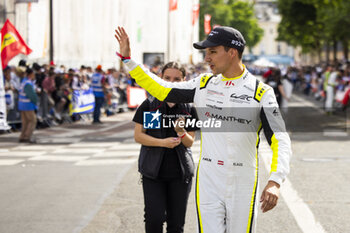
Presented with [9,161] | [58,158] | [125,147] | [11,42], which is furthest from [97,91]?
[9,161]

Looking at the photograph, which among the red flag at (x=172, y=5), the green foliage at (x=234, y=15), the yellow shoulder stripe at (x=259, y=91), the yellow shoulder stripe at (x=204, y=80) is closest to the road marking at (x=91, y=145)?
the yellow shoulder stripe at (x=204, y=80)

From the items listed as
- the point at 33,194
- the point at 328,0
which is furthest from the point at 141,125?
the point at 328,0

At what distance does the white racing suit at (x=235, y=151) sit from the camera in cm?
410

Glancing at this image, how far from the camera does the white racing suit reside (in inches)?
161

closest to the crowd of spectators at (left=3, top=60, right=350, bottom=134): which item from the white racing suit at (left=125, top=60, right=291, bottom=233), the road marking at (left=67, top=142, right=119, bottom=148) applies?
the road marking at (left=67, top=142, right=119, bottom=148)

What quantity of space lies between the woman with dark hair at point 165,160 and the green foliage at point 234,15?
101 meters

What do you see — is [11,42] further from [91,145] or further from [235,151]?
[235,151]

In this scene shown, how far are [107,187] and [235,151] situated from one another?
570 cm

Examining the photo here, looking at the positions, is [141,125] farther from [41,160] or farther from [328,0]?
[328,0]

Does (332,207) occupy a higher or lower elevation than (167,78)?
lower

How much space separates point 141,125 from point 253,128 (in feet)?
4.37

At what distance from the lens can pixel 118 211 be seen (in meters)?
7.95

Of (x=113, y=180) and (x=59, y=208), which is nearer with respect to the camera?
(x=59, y=208)

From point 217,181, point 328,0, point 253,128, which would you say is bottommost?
point 217,181
